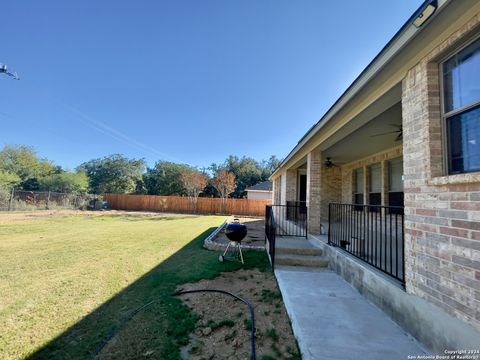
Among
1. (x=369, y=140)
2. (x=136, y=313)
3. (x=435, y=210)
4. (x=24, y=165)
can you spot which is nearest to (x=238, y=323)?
(x=136, y=313)

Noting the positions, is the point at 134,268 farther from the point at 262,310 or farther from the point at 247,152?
the point at 247,152

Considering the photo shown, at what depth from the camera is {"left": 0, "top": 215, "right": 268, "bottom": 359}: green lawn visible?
243 centimetres

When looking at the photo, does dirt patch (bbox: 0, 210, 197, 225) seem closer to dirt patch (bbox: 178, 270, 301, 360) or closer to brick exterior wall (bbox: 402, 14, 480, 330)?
dirt patch (bbox: 178, 270, 301, 360)

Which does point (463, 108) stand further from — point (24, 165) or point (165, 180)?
point (24, 165)

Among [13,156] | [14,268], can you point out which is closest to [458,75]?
[14,268]

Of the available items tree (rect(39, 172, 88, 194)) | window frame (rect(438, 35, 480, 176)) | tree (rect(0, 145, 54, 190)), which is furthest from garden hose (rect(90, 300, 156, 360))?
tree (rect(0, 145, 54, 190))

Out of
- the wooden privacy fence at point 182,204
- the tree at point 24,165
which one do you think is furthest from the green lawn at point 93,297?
the tree at point 24,165

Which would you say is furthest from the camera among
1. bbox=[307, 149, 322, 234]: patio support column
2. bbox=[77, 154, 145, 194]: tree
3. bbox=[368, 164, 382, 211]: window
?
bbox=[77, 154, 145, 194]: tree

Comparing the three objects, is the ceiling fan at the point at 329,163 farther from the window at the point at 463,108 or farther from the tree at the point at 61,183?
the tree at the point at 61,183

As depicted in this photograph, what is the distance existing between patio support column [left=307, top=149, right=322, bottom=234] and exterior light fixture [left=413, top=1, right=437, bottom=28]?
14.6ft

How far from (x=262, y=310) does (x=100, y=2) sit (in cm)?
1199

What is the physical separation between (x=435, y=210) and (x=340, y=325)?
165cm

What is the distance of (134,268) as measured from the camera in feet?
16.6

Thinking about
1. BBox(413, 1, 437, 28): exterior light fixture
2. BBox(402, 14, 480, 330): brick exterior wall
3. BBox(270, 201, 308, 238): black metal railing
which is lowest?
BBox(270, 201, 308, 238): black metal railing
